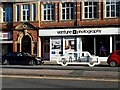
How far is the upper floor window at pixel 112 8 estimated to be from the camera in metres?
39.9

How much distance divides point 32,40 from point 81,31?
6380 millimetres

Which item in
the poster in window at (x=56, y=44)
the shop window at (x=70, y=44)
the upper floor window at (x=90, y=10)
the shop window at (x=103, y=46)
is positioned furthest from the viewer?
the poster in window at (x=56, y=44)

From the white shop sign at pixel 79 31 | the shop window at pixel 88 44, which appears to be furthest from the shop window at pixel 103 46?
the white shop sign at pixel 79 31

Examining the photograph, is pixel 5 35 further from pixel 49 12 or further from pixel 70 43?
pixel 70 43

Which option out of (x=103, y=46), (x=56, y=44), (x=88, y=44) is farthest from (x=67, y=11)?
(x=103, y=46)

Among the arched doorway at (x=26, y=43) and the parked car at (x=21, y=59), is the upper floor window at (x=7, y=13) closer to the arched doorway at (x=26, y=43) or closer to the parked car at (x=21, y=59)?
the arched doorway at (x=26, y=43)

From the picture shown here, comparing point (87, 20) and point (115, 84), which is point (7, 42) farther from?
point (115, 84)

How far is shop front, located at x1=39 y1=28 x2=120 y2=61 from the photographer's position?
4000cm

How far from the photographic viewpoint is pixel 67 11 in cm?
4184

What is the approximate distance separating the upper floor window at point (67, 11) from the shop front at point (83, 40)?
166 cm

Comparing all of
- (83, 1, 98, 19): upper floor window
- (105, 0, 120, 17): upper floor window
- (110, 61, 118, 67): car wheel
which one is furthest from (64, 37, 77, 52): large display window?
(110, 61, 118, 67): car wheel

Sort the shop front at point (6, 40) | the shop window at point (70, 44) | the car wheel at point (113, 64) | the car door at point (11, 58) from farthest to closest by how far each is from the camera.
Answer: the shop front at point (6, 40) → the shop window at point (70, 44) → the car door at point (11, 58) → the car wheel at point (113, 64)

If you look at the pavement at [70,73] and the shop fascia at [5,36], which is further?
the shop fascia at [5,36]

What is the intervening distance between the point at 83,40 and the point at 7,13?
34.5ft
